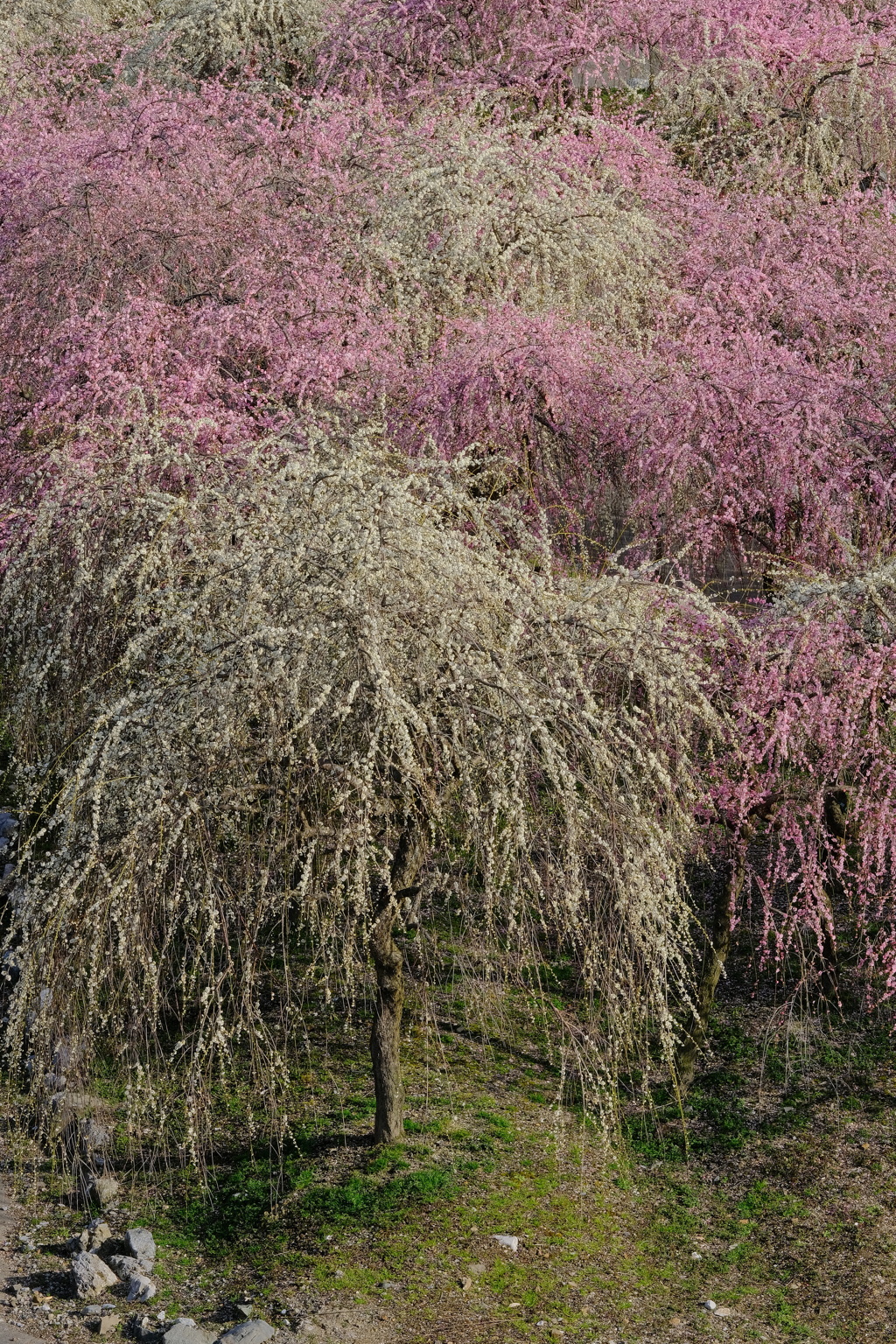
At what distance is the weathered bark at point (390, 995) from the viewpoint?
7.50m

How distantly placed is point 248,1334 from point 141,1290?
68 centimetres

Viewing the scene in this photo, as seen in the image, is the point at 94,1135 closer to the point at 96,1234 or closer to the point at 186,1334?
the point at 96,1234

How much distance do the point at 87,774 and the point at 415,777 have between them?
5.74ft

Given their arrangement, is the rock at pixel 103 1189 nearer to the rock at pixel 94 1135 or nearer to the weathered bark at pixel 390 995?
the rock at pixel 94 1135

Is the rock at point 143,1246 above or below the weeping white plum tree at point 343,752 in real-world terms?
below

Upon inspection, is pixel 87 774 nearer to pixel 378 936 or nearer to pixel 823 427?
pixel 378 936

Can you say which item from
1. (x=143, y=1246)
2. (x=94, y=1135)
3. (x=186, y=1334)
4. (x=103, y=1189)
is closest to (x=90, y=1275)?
(x=143, y=1246)

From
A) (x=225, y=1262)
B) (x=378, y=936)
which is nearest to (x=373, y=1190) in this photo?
(x=225, y=1262)

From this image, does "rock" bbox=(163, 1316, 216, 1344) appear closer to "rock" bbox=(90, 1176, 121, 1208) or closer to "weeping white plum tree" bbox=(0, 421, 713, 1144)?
"weeping white plum tree" bbox=(0, 421, 713, 1144)

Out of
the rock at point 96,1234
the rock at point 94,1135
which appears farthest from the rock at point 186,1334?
the rock at point 94,1135

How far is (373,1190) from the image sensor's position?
7531 mm

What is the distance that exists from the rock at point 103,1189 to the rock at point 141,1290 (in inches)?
33.5

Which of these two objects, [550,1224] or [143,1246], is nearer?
[143,1246]

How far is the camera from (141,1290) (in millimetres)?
6801
